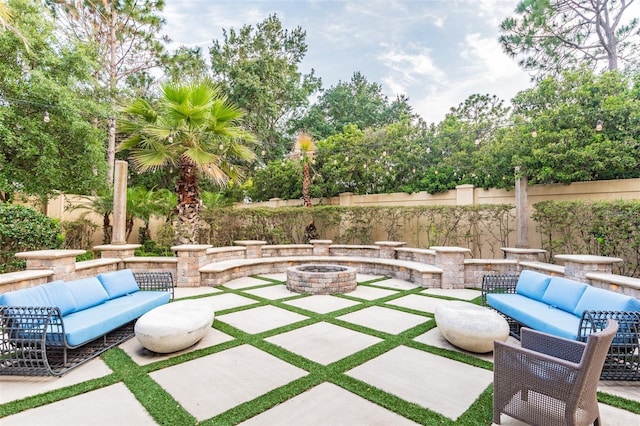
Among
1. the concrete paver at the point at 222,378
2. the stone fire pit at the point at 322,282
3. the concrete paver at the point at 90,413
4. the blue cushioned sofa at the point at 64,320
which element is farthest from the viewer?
the stone fire pit at the point at 322,282

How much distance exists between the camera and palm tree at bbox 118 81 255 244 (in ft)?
22.7

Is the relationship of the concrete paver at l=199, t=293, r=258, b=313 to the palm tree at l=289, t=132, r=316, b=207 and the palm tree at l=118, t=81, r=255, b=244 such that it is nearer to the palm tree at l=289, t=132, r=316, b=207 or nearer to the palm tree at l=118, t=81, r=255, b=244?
the palm tree at l=118, t=81, r=255, b=244

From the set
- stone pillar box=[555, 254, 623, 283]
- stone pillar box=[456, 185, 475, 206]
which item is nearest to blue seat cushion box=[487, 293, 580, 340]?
stone pillar box=[555, 254, 623, 283]

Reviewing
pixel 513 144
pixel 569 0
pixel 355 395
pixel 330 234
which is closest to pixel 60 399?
pixel 355 395

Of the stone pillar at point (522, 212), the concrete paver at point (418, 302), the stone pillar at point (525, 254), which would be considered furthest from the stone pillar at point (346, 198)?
the concrete paver at point (418, 302)

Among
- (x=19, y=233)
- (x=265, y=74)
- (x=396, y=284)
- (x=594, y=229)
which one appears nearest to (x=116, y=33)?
(x=265, y=74)

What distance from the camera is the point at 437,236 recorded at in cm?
921

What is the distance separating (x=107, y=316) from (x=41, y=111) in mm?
6128

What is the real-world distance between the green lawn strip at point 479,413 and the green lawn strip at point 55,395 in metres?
3.06

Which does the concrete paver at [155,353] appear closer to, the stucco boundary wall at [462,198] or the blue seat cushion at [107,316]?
the blue seat cushion at [107,316]

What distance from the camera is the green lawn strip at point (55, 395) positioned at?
7.84 ft

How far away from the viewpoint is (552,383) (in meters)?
2.07

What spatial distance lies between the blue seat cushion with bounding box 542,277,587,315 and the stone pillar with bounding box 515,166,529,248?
4.17 m

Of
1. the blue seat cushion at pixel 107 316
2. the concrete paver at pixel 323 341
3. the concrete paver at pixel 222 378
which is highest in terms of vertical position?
the blue seat cushion at pixel 107 316
